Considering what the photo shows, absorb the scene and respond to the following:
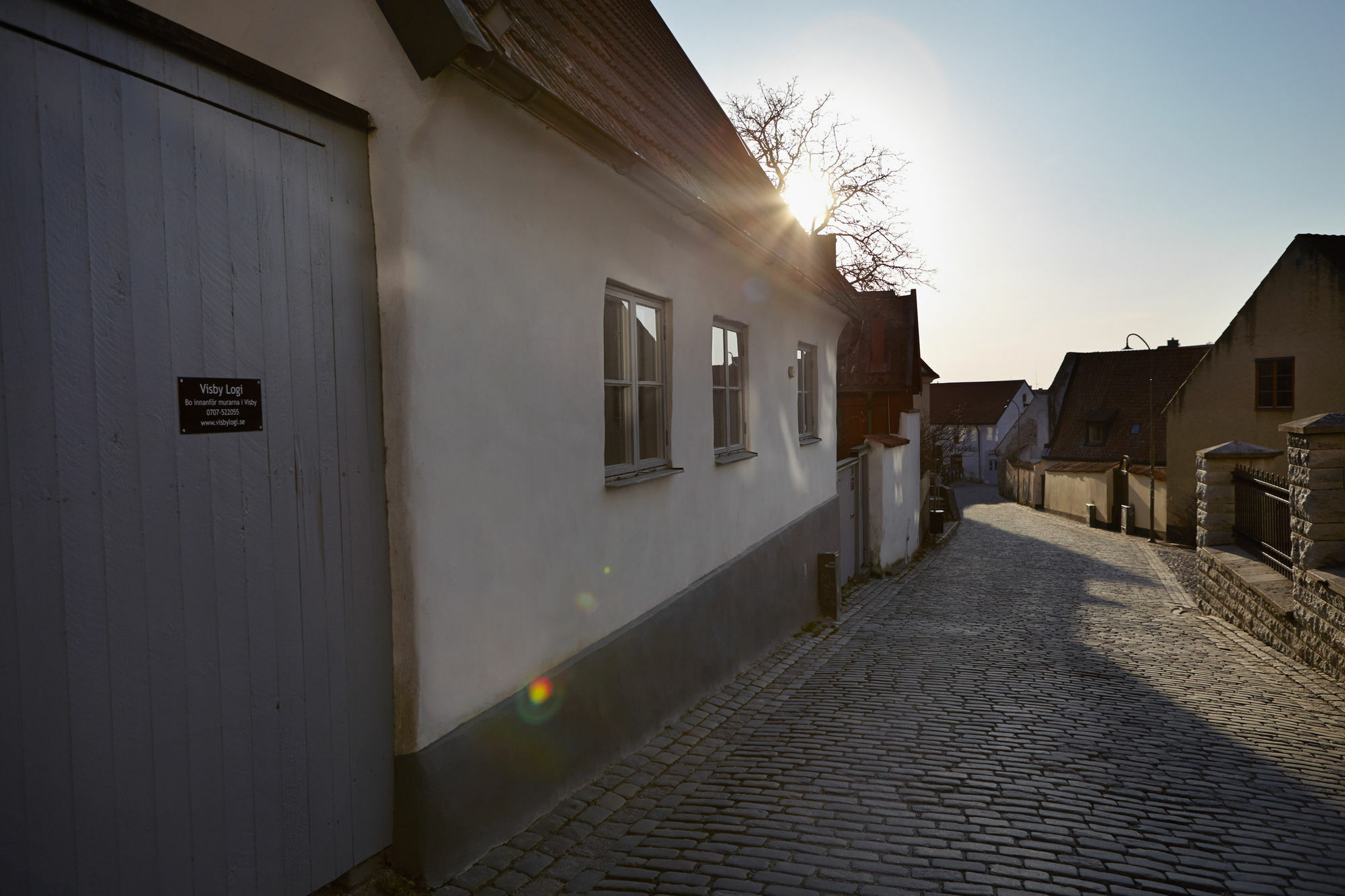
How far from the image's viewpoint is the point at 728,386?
792cm

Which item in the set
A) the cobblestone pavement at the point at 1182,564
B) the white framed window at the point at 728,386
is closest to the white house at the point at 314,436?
the white framed window at the point at 728,386

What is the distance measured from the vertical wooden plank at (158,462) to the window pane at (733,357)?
18.3 ft

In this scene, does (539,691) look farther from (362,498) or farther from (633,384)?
(633,384)

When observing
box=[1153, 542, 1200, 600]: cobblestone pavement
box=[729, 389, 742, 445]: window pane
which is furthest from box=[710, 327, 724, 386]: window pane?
box=[1153, 542, 1200, 600]: cobblestone pavement

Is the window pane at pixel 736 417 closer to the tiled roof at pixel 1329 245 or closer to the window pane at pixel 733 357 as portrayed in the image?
the window pane at pixel 733 357

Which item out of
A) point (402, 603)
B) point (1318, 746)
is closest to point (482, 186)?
point (402, 603)

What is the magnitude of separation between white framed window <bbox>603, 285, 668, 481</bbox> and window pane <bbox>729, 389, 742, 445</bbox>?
1851 millimetres

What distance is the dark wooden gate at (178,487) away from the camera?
7.52 feet

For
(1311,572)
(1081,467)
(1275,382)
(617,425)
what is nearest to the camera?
(617,425)

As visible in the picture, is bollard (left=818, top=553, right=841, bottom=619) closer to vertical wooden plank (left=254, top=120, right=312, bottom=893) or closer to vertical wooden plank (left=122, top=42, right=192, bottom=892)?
vertical wooden plank (left=254, top=120, right=312, bottom=893)

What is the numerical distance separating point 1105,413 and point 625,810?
138ft

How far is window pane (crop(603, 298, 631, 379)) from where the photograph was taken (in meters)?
5.49

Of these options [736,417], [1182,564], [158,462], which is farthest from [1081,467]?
[158,462]

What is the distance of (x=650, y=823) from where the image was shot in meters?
4.38
